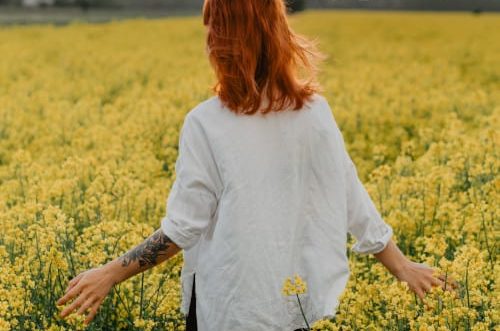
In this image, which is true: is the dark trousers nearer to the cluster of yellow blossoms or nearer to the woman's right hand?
the cluster of yellow blossoms

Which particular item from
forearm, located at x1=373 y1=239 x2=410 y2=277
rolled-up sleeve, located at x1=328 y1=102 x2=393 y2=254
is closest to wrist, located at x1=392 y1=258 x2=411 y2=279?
forearm, located at x1=373 y1=239 x2=410 y2=277

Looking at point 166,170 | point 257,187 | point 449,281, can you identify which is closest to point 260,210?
point 257,187

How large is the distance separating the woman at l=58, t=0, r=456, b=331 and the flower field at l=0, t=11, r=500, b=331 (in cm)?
23

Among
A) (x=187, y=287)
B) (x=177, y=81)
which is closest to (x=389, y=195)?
(x=187, y=287)

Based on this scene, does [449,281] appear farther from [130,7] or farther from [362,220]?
[130,7]

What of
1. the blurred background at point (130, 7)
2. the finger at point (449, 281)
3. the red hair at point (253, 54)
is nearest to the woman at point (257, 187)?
the red hair at point (253, 54)

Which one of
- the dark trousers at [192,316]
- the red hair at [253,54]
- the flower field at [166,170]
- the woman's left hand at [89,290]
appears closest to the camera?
the red hair at [253,54]

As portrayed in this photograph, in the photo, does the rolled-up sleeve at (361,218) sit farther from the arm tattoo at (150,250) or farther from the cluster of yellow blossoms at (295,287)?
the arm tattoo at (150,250)

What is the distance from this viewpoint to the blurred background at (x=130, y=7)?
1103 inches

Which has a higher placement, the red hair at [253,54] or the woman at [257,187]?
the red hair at [253,54]

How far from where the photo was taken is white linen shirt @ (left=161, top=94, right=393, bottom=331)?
2439 millimetres

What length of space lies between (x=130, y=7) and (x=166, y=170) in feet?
105

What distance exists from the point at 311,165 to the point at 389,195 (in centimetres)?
261

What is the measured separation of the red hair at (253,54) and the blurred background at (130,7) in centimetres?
1688
